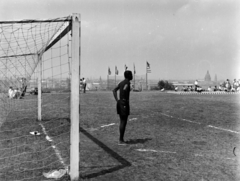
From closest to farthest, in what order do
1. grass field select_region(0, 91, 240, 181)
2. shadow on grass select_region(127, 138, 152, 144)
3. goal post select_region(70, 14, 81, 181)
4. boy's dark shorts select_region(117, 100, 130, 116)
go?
goal post select_region(70, 14, 81, 181) → grass field select_region(0, 91, 240, 181) → boy's dark shorts select_region(117, 100, 130, 116) → shadow on grass select_region(127, 138, 152, 144)

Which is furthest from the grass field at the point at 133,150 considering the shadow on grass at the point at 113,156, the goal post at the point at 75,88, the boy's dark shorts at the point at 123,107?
the boy's dark shorts at the point at 123,107

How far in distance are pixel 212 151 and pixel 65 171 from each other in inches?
138

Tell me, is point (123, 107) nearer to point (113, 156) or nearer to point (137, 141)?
point (137, 141)

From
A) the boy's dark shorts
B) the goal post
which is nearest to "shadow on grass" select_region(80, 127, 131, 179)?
the goal post

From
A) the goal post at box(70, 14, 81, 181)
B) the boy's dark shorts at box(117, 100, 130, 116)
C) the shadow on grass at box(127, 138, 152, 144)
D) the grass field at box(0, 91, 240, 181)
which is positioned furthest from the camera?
the shadow on grass at box(127, 138, 152, 144)

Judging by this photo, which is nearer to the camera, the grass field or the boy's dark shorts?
the grass field

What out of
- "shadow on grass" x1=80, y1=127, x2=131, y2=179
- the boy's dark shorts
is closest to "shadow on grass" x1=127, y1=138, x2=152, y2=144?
"shadow on grass" x1=80, y1=127, x2=131, y2=179

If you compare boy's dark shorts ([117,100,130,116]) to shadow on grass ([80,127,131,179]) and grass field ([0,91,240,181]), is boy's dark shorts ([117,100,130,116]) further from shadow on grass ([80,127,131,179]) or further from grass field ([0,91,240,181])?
shadow on grass ([80,127,131,179])

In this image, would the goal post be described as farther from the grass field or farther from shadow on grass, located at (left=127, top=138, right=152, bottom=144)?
shadow on grass, located at (left=127, top=138, right=152, bottom=144)

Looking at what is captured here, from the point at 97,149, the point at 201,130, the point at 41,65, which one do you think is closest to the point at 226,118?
the point at 201,130

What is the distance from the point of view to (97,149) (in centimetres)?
653

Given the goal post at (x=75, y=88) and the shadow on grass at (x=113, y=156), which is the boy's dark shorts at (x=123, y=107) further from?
the goal post at (x=75, y=88)

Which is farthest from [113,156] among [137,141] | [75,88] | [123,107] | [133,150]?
[75,88]

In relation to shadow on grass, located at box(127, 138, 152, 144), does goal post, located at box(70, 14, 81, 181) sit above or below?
above
